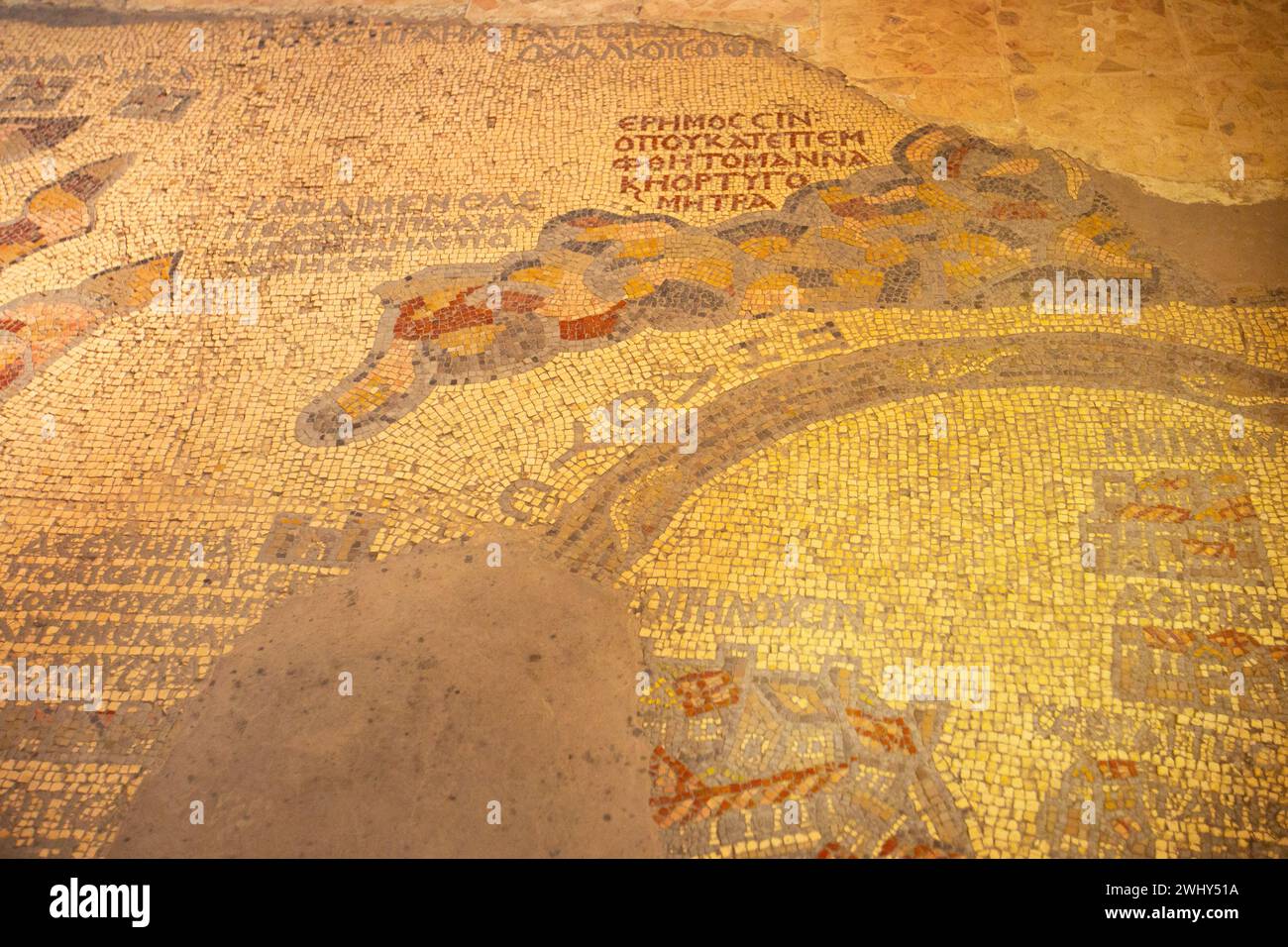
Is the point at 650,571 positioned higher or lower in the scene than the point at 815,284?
lower

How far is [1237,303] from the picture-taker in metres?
6.28

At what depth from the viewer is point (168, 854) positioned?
442 centimetres

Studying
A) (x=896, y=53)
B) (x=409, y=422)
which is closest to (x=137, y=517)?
(x=409, y=422)

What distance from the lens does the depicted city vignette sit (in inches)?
181

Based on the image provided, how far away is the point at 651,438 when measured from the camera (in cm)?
580

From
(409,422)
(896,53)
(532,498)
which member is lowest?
(532,498)

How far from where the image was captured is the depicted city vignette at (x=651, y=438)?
4594 millimetres

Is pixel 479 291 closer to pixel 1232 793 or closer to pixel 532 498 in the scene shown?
pixel 532 498

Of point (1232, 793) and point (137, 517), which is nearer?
point (1232, 793)

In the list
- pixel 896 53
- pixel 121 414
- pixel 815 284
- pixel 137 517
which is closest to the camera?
pixel 137 517

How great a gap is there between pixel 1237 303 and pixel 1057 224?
3.54 feet
